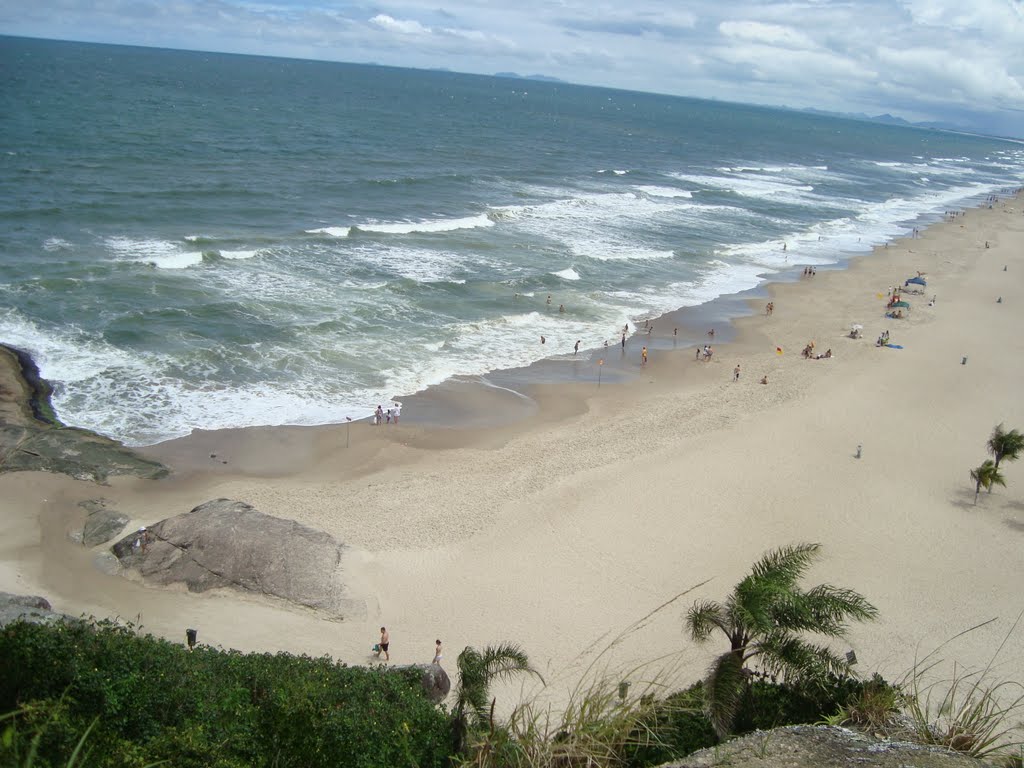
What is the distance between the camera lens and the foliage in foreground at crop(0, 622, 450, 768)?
8.99 metres

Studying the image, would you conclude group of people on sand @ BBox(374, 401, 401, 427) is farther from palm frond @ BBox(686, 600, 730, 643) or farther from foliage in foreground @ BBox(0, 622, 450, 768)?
palm frond @ BBox(686, 600, 730, 643)

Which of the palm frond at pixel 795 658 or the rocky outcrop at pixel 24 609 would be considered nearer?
the palm frond at pixel 795 658

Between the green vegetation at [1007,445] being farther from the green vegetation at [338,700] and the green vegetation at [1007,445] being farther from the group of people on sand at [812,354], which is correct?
the green vegetation at [338,700]

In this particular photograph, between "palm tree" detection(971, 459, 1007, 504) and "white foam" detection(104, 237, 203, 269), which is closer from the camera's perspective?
"palm tree" detection(971, 459, 1007, 504)

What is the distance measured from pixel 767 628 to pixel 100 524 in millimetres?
16319

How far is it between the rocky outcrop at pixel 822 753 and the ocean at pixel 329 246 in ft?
70.8

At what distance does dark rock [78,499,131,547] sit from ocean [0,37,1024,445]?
3872 millimetres

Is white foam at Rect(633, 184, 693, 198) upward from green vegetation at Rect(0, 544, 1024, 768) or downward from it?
upward

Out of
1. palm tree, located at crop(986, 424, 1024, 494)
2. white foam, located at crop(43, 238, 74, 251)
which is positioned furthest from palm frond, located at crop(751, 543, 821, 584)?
white foam, located at crop(43, 238, 74, 251)

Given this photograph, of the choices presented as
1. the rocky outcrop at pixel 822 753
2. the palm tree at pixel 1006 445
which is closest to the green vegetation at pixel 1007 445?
the palm tree at pixel 1006 445

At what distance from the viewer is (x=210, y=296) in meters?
35.8

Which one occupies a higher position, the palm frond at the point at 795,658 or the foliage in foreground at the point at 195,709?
the palm frond at the point at 795,658

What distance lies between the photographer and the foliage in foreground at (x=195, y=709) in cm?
899

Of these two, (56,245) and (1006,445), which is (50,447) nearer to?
(56,245)
